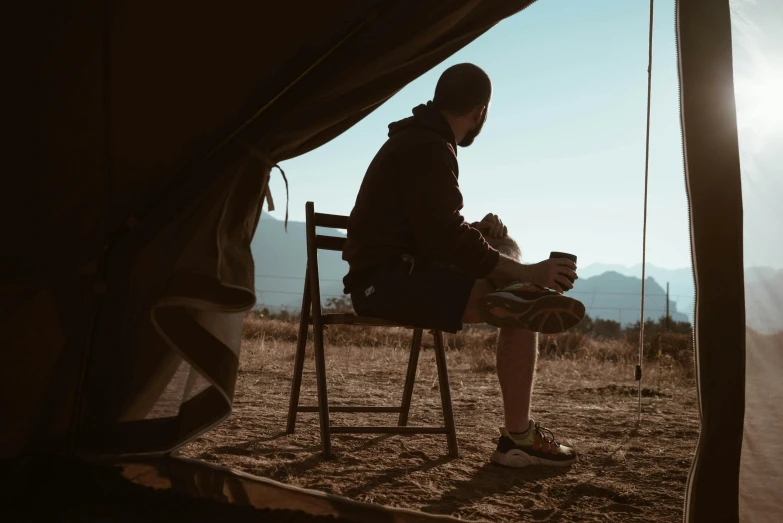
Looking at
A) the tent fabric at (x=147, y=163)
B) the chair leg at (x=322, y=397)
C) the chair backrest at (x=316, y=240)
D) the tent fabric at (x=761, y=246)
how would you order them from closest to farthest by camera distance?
the tent fabric at (x=761, y=246) < the tent fabric at (x=147, y=163) < the chair leg at (x=322, y=397) < the chair backrest at (x=316, y=240)

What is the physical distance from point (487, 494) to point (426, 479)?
27 centimetres

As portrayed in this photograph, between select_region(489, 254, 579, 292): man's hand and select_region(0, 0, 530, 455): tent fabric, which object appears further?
select_region(489, 254, 579, 292): man's hand

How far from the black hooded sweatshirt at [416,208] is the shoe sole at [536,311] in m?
0.20

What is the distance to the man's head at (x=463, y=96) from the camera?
3.01m

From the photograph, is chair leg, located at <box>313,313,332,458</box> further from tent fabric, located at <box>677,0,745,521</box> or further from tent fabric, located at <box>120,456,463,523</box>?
tent fabric, located at <box>677,0,745,521</box>

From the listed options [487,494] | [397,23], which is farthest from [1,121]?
[487,494]

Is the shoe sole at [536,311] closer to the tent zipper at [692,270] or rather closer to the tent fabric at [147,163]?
the tent zipper at [692,270]

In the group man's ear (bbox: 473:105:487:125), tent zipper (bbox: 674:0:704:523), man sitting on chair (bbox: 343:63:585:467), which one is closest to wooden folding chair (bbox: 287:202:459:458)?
man sitting on chair (bbox: 343:63:585:467)

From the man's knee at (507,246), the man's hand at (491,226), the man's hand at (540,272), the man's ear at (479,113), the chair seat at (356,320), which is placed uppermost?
the man's ear at (479,113)

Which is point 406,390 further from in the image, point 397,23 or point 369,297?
point 397,23

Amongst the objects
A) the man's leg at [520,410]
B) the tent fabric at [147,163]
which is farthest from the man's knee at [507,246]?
the tent fabric at [147,163]

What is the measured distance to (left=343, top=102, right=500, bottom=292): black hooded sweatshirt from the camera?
2.74 m

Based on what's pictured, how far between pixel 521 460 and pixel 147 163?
5.61ft

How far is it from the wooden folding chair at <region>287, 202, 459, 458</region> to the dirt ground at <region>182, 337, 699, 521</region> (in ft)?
0.31
